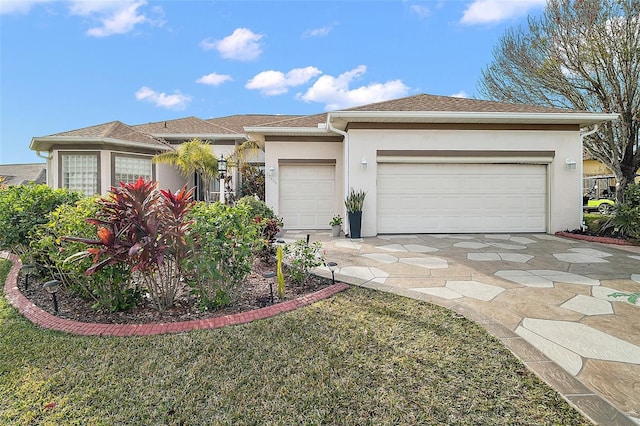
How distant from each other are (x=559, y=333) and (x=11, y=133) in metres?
21.0

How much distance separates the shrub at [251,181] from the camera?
13.8m

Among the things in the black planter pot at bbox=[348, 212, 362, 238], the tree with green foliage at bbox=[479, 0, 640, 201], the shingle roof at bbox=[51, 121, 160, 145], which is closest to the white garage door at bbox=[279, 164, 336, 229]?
the black planter pot at bbox=[348, 212, 362, 238]

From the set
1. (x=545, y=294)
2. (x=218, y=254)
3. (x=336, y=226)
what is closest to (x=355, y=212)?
(x=336, y=226)

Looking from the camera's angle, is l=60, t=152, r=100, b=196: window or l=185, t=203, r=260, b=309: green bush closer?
l=185, t=203, r=260, b=309: green bush

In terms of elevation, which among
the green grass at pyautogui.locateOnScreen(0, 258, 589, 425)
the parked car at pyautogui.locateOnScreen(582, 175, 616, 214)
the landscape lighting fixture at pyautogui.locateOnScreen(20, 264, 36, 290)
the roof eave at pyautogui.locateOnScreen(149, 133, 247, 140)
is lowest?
the green grass at pyautogui.locateOnScreen(0, 258, 589, 425)

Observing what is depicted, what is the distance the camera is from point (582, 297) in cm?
420

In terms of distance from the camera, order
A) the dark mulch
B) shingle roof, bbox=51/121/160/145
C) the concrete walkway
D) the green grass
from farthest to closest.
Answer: shingle roof, bbox=51/121/160/145 < the dark mulch < the concrete walkway < the green grass

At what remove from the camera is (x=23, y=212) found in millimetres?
4910

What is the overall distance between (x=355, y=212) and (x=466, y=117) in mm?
4175

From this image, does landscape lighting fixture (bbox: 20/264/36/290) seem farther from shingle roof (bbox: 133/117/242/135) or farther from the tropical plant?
shingle roof (bbox: 133/117/242/135)

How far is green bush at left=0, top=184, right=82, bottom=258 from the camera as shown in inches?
192

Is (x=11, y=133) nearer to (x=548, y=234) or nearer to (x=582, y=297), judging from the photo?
(x=582, y=297)

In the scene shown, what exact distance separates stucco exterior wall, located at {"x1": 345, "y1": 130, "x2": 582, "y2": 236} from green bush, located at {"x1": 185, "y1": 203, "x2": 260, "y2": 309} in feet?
20.0

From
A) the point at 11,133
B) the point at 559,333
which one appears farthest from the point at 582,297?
the point at 11,133
